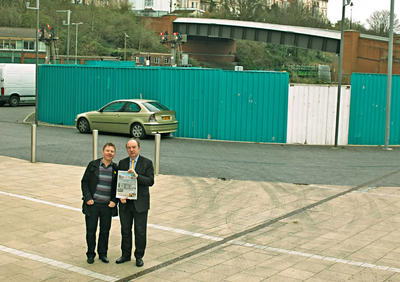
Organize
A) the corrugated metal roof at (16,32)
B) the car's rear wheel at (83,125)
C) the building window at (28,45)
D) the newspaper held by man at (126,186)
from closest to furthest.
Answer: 1. the newspaper held by man at (126,186)
2. the car's rear wheel at (83,125)
3. the corrugated metal roof at (16,32)
4. the building window at (28,45)

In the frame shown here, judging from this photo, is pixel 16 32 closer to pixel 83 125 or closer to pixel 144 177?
pixel 83 125

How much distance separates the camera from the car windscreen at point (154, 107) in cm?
1954

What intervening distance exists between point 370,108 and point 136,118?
8.29 meters

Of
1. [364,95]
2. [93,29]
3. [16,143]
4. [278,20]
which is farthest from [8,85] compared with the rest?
[278,20]

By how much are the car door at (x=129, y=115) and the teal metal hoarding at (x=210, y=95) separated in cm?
178

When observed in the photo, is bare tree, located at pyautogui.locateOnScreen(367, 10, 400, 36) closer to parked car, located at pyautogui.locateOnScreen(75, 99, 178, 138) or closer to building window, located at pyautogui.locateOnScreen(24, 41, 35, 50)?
building window, located at pyautogui.locateOnScreen(24, 41, 35, 50)

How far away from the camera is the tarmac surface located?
6664 mm

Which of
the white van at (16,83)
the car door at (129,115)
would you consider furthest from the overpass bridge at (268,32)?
the car door at (129,115)

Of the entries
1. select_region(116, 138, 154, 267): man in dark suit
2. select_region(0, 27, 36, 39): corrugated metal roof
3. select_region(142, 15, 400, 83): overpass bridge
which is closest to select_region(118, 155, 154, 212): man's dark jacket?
select_region(116, 138, 154, 267): man in dark suit

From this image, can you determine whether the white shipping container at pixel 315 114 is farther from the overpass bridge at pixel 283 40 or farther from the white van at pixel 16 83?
the overpass bridge at pixel 283 40

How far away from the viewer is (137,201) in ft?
21.7

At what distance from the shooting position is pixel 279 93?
19625 millimetres

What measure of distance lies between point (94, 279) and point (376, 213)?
5584mm

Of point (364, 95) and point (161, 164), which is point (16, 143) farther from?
point (364, 95)
